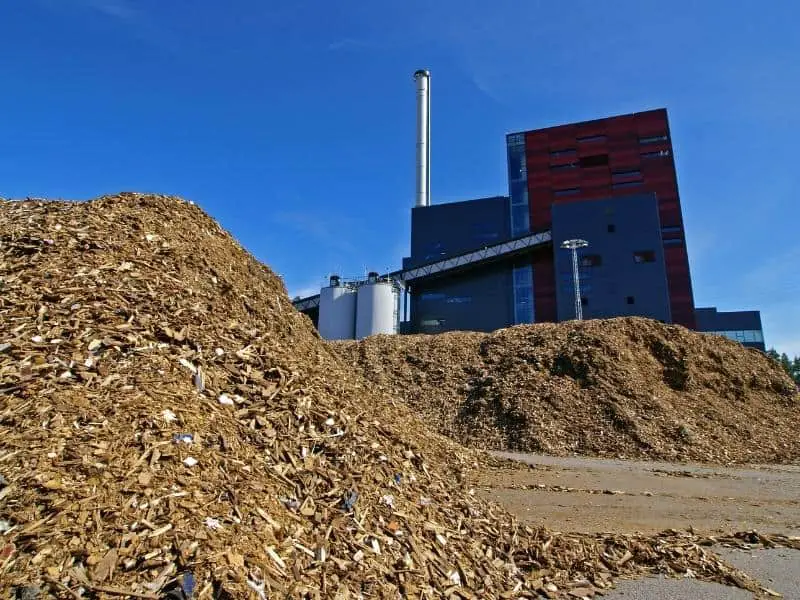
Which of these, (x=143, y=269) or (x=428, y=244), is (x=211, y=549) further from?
(x=428, y=244)

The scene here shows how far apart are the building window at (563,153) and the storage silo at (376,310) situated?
21613 mm

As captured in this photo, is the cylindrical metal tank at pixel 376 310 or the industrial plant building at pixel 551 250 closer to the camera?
the cylindrical metal tank at pixel 376 310

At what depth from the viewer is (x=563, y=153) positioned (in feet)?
146

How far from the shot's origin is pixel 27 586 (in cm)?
227

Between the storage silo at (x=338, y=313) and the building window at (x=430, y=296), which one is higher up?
the building window at (x=430, y=296)

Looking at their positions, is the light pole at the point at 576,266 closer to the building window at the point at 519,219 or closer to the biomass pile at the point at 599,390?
the building window at the point at 519,219

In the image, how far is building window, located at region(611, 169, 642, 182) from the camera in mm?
42062

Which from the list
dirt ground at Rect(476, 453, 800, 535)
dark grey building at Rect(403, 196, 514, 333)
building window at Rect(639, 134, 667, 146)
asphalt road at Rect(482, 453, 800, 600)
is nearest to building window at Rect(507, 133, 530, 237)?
dark grey building at Rect(403, 196, 514, 333)

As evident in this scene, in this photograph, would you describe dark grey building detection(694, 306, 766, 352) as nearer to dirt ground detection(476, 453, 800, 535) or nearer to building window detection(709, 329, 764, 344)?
building window detection(709, 329, 764, 344)

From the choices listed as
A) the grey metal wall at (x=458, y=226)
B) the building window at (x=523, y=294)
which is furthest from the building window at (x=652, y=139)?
the building window at (x=523, y=294)

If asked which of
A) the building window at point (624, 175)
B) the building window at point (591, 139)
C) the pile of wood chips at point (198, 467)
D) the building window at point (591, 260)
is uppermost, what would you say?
the building window at point (591, 139)

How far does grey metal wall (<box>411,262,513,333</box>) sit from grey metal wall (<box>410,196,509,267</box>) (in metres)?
3.95

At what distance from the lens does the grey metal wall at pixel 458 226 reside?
1681 inches

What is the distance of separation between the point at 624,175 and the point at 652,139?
394cm
